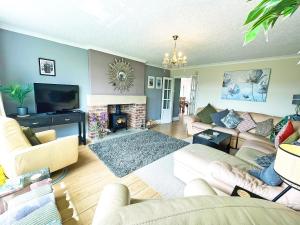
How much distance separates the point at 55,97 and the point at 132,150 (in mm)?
1996

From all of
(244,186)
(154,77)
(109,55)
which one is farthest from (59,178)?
(154,77)

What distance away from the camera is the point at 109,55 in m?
3.93

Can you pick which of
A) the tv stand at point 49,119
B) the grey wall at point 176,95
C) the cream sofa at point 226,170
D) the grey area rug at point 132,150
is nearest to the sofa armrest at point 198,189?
the cream sofa at point 226,170

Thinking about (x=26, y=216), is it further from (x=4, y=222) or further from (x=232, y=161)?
(x=232, y=161)

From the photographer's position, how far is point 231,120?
3826 millimetres

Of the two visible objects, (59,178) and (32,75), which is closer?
(59,178)

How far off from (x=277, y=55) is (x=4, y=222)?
5.31 m

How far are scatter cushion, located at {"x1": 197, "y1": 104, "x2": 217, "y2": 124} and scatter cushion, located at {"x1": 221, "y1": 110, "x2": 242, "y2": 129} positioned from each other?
44 centimetres

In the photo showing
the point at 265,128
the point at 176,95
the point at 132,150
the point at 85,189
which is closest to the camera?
the point at 85,189

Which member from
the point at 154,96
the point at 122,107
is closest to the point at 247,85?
the point at 154,96

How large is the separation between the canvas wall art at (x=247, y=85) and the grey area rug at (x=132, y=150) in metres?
2.26

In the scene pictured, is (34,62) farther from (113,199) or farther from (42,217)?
(113,199)

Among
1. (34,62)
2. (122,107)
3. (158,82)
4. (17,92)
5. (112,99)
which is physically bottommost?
(122,107)

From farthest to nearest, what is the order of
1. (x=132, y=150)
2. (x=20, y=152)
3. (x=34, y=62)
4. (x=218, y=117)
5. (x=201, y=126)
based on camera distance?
(x=218, y=117)
(x=201, y=126)
(x=132, y=150)
(x=34, y=62)
(x=20, y=152)
